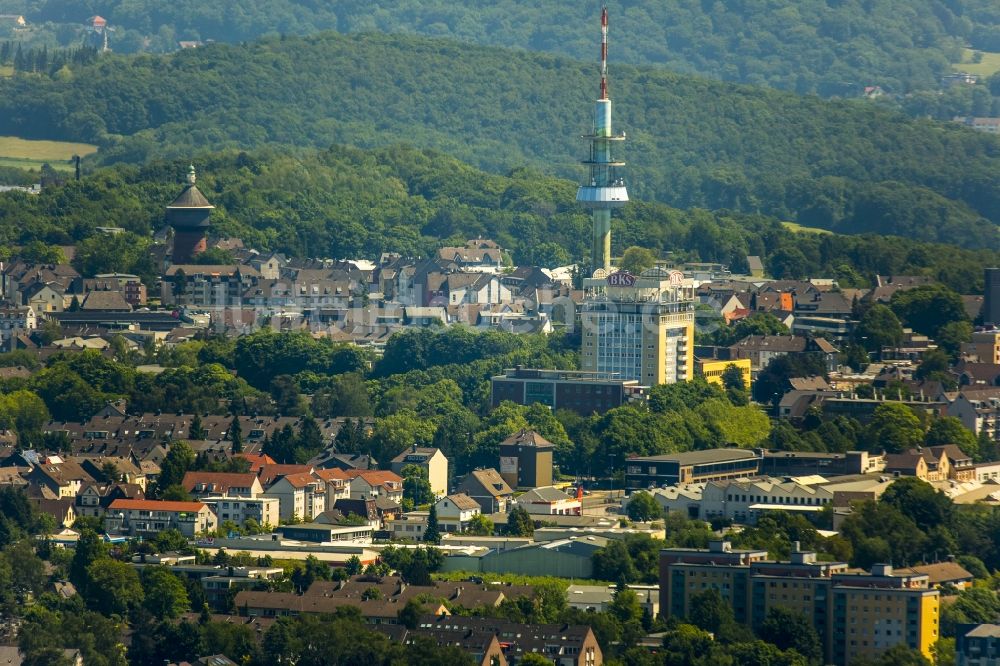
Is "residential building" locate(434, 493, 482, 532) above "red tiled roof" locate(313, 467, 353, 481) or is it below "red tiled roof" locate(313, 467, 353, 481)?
below

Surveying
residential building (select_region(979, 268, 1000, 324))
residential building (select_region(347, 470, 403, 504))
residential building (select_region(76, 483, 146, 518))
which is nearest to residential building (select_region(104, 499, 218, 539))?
residential building (select_region(76, 483, 146, 518))

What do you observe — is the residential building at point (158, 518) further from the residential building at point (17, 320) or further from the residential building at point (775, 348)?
the residential building at point (17, 320)

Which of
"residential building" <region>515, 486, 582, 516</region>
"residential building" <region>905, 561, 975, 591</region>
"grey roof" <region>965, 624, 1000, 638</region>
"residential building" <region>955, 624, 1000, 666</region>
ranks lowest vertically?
"residential building" <region>955, 624, 1000, 666</region>

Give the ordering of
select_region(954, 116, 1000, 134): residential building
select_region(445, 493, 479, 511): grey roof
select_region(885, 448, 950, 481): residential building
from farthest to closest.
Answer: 1. select_region(954, 116, 1000, 134): residential building
2. select_region(885, 448, 950, 481): residential building
3. select_region(445, 493, 479, 511): grey roof

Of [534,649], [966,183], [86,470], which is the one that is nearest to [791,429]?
[86,470]

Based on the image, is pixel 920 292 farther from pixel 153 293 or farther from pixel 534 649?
pixel 534 649

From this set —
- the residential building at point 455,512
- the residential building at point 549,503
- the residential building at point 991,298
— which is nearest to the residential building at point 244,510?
the residential building at point 455,512

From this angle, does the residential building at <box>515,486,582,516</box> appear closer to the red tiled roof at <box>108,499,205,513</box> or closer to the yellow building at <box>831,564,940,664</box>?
the red tiled roof at <box>108,499,205,513</box>
